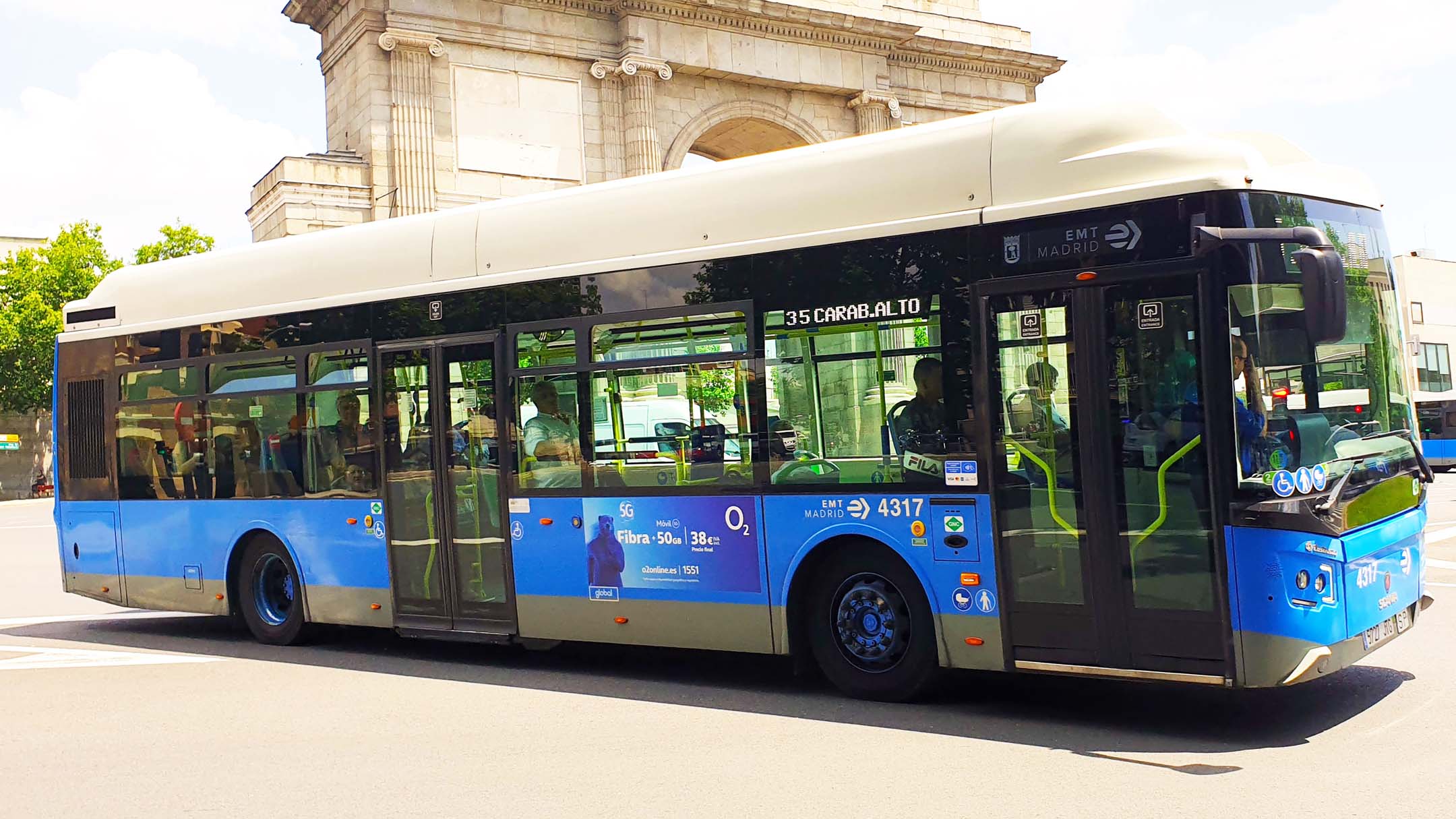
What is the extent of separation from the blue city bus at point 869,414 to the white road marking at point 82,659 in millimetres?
725

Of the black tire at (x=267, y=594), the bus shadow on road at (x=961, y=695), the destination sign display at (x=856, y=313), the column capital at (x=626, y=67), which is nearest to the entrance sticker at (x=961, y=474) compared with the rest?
the destination sign display at (x=856, y=313)

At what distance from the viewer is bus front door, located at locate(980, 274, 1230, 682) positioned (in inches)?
244

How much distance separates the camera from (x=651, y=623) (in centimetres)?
827

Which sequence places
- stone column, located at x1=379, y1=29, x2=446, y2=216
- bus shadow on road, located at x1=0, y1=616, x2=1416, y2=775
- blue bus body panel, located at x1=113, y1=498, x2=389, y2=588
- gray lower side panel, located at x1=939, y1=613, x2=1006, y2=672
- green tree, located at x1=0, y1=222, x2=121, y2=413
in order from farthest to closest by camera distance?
green tree, located at x1=0, y1=222, x2=121, y2=413 < stone column, located at x1=379, y1=29, x2=446, y2=216 < blue bus body panel, located at x1=113, y1=498, x2=389, y2=588 < gray lower side panel, located at x1=939, y1=613, x2=1006, y2=672 < bus shadow on road, located at x1=0, y1=616, x2=1416, y2=775

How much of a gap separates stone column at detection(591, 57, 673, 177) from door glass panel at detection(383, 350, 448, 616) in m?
22.1

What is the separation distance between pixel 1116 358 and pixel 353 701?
481 centimetres

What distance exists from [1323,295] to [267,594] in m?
8.04

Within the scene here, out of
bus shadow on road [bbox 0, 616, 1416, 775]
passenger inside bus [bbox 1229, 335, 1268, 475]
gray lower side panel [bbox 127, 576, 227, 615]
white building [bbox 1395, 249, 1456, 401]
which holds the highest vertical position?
white building [bbox 1395, 249, 1456, 401]

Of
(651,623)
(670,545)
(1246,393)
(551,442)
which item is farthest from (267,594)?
(1246,393)

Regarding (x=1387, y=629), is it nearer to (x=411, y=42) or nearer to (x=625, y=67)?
(x=411, y=42)

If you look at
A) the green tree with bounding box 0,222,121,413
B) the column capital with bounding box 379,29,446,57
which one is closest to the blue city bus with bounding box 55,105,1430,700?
the column capital with bounding box 379,29,446,57

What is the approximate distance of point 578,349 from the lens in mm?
8461

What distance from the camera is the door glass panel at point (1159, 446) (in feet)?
20.2

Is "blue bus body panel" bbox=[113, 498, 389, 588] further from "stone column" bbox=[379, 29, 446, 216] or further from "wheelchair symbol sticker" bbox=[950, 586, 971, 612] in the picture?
"stone column" bbox=[379, 29, 446, 216]
